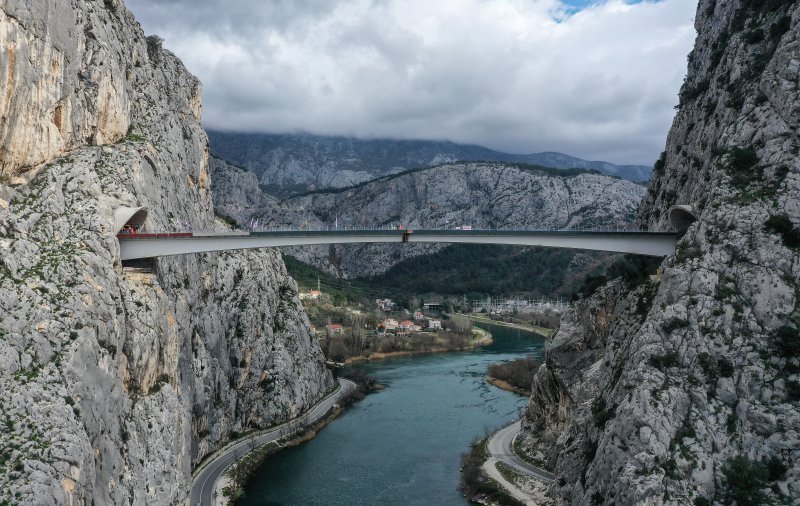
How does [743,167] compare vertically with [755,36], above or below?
below

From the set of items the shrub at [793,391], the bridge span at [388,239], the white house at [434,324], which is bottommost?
the white house at [434,324]

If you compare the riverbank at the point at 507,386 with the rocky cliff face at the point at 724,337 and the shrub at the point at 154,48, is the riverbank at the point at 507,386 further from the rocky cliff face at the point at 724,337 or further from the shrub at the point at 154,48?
the shrub at the point at 154,48

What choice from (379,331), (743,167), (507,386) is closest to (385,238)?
(743,167)

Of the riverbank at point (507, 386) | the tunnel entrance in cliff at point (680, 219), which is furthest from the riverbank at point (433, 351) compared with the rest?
the tunnel entrance in cliff at point (680, 219)

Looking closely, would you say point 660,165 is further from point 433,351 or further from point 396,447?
point 433,351

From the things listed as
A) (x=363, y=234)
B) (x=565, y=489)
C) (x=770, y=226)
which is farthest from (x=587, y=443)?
(x=363, y=234)
